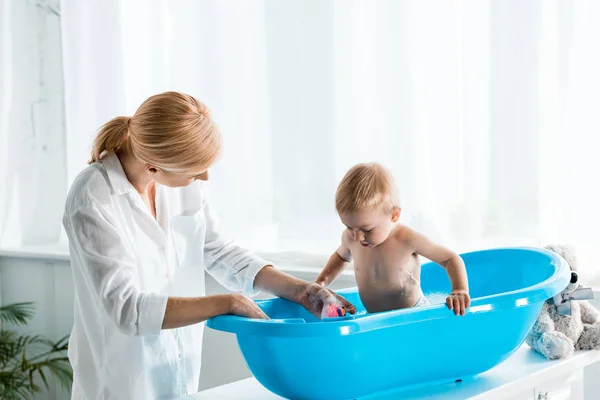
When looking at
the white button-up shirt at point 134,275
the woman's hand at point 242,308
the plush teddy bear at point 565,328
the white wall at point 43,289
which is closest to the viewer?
the woman's hand at point 242,308

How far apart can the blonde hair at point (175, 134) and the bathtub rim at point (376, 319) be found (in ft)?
Result: 0.95

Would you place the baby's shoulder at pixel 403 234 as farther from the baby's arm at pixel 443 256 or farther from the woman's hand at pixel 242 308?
the woman's hand at pixel 242 308

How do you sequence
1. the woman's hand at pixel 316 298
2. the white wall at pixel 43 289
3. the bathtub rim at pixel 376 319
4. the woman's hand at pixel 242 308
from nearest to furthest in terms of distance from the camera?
the bathtub rim at pixel 376 319
the woman's hand at pixel 242 308
the woman's hand at pixel 316 298
the white wall at pixel 43 289

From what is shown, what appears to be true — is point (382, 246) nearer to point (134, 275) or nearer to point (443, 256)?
point (443, 256)

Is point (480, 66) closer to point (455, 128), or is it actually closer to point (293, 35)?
point (455, 128)

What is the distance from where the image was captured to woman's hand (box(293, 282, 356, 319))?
1498 mm

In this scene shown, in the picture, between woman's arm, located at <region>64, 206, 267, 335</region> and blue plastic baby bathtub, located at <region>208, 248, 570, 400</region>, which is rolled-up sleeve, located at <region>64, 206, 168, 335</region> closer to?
woman's arm, located at <region>64, 206, 267, 335</region>

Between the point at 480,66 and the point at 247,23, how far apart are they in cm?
80

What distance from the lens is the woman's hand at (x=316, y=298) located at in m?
1.50

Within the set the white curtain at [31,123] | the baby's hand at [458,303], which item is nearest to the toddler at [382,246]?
the baby's hand at [458,303]

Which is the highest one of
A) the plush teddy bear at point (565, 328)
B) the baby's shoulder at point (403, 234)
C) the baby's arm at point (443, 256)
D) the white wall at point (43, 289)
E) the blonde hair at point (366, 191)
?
the blonde hair at point (366, 191)

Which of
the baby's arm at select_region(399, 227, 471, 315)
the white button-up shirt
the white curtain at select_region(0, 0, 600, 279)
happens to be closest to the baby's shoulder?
the baby's arm at select_region(399, 227, 471, 315)

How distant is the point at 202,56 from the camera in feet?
8.79

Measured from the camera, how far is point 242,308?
130cm
